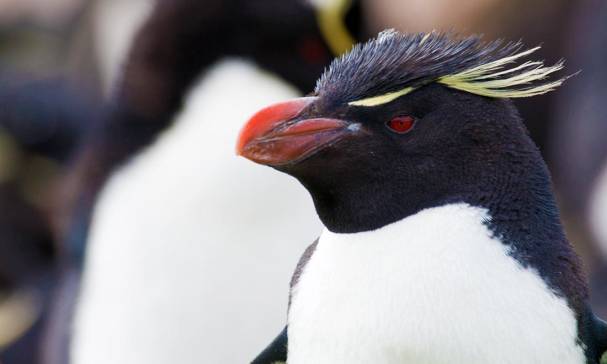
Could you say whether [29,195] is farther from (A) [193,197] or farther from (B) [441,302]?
(B) [441,302]

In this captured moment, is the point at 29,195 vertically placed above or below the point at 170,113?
below

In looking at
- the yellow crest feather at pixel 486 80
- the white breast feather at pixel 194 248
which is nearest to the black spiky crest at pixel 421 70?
the yellow crest feather at pixel 486 80

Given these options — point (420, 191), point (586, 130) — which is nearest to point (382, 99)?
point (420, 191)

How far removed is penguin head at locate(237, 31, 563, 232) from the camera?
184 centimetres

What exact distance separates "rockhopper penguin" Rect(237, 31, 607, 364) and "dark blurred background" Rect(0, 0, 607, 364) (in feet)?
3.82

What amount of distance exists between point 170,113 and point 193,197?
228mm

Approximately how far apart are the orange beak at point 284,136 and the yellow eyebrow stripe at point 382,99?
4 centimetres

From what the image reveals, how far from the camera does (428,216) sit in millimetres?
1846

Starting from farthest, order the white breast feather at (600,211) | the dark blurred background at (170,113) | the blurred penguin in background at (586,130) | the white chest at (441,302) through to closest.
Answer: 1. the blurred penguin in background at (586,130)
2. the white breast feather at (600,211)
3. the dark blurred background at (170,113)
4. the white chest at (441,302)

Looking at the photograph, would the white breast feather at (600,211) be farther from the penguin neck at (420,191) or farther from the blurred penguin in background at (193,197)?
the penguin neck at (420,191)

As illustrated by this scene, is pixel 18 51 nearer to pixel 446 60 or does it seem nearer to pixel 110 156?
pixel 110 156

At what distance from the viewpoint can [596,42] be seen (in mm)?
4441

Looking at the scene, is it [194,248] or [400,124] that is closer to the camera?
[400,124]

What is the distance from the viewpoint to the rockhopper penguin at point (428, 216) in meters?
1.80
